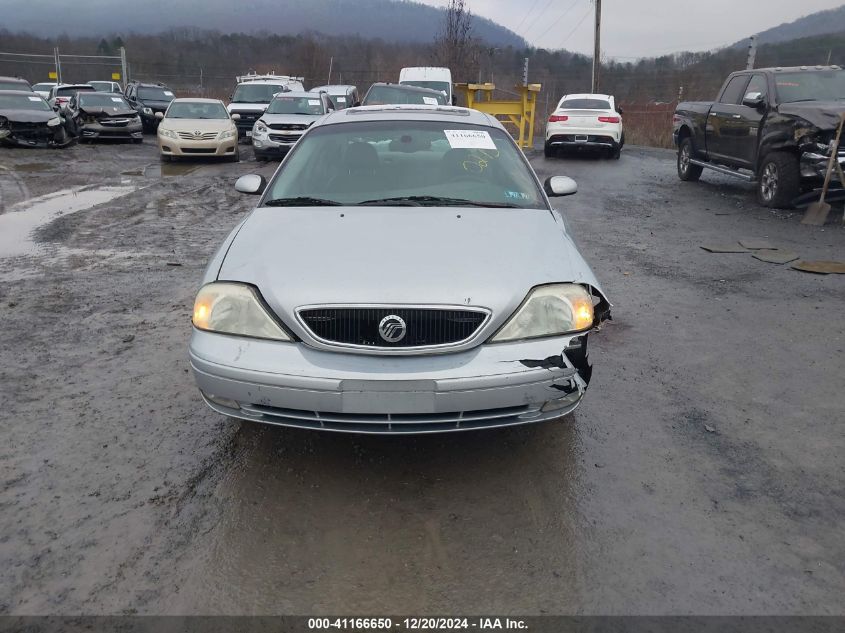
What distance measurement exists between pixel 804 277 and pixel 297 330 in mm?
5875

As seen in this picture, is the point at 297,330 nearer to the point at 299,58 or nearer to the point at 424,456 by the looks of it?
the point at 424,456

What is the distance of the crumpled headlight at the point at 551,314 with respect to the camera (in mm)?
3000

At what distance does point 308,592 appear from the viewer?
246 cm

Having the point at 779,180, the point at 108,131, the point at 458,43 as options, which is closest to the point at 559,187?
the point at 779,180

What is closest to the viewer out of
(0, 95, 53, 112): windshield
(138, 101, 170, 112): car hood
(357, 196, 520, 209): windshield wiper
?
(357, 196, 520, 209): windshield wiper

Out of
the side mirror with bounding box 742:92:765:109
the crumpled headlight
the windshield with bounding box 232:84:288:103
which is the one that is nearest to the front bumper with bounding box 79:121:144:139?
the windshield with bounding box 232:84:288:103

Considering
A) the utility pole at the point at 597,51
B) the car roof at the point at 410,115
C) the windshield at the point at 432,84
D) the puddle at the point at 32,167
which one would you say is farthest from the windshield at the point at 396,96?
the utility pole at the point at 597,51

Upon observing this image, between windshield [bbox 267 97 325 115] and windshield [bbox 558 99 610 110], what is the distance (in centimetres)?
622

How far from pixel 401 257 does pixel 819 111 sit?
868 cm

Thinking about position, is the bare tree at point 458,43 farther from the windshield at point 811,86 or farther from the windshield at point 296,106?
the windshield at point 811,86

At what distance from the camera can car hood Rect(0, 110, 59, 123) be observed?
17203mm

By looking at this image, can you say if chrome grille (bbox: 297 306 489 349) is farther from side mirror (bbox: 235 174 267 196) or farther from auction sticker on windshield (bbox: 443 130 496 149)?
side mirror (bbox: 235 174 267 196)

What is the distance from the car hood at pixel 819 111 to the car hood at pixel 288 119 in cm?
1002

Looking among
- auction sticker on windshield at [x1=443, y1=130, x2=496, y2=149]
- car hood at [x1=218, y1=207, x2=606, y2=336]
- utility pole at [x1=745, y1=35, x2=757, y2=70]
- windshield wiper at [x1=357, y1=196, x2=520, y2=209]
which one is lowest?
car hood at [x1=218, y1=207, x2=606, y2=336]
